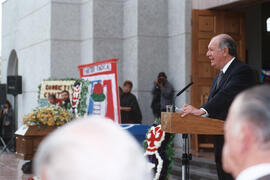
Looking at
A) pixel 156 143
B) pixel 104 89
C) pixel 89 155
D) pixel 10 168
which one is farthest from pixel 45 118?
pixel 89 155

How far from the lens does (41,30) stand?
14.4 m

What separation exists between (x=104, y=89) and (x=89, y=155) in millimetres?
8598

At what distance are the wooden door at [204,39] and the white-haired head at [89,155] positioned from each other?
9118mm

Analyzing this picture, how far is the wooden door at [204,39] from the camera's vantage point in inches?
401

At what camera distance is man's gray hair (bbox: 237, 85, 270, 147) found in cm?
144

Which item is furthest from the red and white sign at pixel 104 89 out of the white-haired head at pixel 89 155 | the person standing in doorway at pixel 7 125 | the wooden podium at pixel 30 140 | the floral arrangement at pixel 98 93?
the white-haired head at pixel 89 155

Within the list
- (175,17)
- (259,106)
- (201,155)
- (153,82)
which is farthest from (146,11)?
(259,106)

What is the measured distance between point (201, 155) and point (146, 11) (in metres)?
4.19

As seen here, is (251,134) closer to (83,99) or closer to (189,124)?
(189,124)

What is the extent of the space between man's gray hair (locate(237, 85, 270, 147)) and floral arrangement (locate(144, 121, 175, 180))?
13.9 ft

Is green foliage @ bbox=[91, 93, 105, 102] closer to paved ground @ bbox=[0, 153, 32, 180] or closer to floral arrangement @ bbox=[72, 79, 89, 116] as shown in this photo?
floral arrangement @ bbox=[72, 79, 89, 116]

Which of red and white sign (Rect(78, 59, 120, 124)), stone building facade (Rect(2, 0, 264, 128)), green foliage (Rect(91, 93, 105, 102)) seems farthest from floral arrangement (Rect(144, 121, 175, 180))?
stone building facade (Rect(2, 0, 264, 128))

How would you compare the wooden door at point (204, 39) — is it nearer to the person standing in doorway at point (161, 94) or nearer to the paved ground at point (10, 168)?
the person standing in doorway at point (161, 94)

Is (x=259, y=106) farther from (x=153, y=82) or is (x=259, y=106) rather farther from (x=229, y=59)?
(x=153, y=82)
